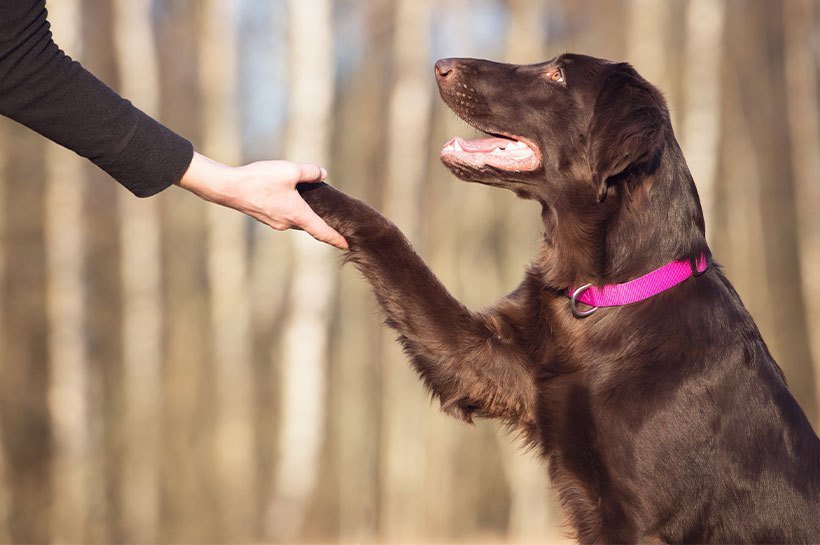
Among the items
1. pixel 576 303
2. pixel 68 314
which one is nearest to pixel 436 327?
pixel 576 303

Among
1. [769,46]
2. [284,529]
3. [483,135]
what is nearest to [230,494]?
[284,529]

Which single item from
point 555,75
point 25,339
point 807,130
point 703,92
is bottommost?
point 25,339

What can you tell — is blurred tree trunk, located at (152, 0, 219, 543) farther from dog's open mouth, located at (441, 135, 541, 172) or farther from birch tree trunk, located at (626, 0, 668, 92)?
dog's open mouth, located at (441, 135, 541, 172)

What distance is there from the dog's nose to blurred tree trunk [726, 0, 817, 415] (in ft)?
60.7

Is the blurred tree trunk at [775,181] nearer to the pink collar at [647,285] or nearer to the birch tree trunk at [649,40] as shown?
the birch tree trunk at [649,40]

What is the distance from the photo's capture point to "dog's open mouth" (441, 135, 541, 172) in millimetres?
3811

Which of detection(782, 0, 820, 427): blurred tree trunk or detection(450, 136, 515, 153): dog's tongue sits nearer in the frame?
detection(450, 136, 515, 153): dog's tongue

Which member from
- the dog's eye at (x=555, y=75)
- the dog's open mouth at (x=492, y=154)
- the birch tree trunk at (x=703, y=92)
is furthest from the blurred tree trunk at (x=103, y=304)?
the dog's eye at (x=555, y=75)

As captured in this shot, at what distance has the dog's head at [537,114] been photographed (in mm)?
3697

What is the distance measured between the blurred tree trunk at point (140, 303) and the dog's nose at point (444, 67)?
9.02 meters

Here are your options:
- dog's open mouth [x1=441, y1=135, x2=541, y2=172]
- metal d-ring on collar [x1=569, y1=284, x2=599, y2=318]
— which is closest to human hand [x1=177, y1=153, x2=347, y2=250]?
dog's open mouth [x1=441, y1=135, x2=541, y2=172]

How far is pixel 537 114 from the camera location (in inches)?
153

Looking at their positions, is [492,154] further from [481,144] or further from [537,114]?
[537,114]

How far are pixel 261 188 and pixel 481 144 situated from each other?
1.03 meters
